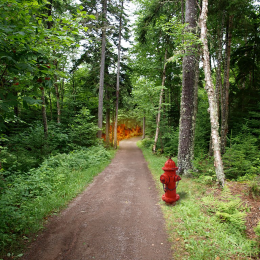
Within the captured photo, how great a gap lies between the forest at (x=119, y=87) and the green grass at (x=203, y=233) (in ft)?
4.46

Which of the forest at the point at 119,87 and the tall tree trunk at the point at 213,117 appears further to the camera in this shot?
the tall tree trunk at the point at 213,117

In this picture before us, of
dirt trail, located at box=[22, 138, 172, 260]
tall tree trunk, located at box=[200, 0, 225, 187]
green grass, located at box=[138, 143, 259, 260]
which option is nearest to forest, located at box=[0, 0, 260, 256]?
tall tree trunk, located at box=[200, 0, 225, 187]

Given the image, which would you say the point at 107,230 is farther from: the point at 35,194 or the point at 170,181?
the point at 35,194

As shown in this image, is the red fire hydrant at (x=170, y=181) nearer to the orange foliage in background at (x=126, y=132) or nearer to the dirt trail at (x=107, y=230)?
the dirt trail at (x=107, y=230)

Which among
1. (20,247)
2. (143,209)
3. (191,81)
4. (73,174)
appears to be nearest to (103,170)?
(73,174)

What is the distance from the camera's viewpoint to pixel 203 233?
346 cm

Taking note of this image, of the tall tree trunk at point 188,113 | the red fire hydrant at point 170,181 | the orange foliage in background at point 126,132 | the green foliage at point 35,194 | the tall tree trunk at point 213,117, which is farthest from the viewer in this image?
the orange foliage in background at point 126,132

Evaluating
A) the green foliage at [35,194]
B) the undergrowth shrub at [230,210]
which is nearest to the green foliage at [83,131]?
the green foliage at [35,194]

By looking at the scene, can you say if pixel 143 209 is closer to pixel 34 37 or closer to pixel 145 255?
pixel 145 255

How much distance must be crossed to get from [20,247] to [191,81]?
801 centimetres

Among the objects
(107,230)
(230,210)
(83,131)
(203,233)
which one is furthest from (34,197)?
(83,131)

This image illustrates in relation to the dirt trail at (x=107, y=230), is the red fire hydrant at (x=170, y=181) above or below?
above

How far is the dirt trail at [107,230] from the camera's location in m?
3.10

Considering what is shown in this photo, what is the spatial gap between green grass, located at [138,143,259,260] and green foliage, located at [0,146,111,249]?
3.38m
